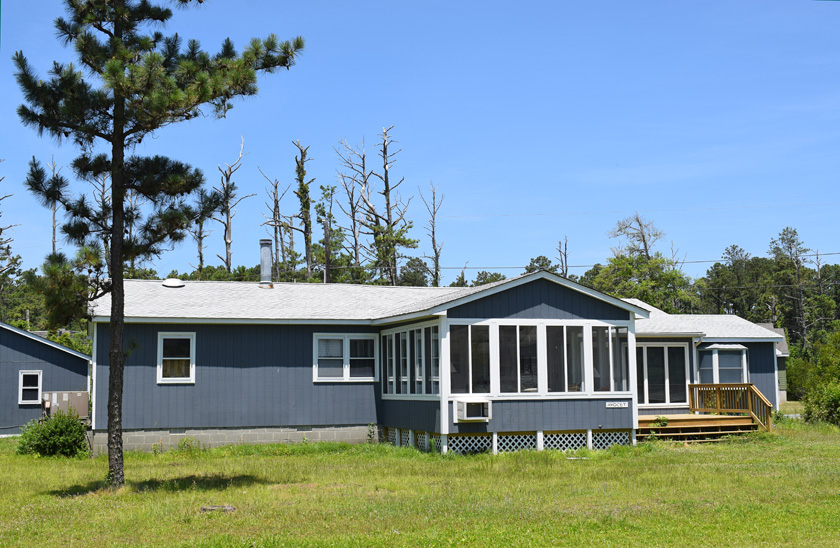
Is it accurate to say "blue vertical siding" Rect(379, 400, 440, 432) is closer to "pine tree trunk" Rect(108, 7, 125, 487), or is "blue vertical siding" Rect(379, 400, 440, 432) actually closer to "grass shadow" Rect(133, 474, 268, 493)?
"grass shadow" Rect(133, 474, 268, 493)

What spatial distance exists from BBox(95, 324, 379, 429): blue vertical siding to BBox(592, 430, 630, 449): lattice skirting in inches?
211

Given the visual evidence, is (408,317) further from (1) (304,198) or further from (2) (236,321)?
(1) (304,198)

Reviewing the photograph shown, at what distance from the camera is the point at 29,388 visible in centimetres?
2520

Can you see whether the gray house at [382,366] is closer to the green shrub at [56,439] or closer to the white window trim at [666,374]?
the green shrub at [56,439]

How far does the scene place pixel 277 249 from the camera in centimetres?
4609

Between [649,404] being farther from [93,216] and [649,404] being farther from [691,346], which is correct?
[93,216]

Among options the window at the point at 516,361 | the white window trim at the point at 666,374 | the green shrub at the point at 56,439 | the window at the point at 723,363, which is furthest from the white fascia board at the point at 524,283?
the green shrub at the point at 56,439

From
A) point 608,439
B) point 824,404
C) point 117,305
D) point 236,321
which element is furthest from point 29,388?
point 824,404

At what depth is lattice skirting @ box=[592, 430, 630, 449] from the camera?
18.5 meters

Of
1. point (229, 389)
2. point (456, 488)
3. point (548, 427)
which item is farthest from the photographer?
point (229, 389)

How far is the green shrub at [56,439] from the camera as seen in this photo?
1816cm

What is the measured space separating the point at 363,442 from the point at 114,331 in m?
8.68

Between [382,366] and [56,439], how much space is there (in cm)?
747

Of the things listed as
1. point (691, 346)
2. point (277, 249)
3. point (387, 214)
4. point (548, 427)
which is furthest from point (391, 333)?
point (277, 249)
